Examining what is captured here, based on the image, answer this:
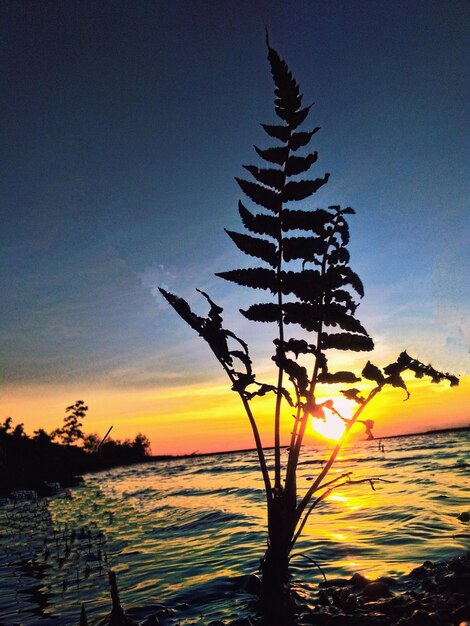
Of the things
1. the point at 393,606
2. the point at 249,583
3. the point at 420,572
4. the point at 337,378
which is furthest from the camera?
the point at 249,583

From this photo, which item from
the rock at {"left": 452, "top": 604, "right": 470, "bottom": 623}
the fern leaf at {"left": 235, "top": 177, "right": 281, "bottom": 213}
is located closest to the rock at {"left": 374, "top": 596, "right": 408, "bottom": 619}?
the rock at {"left": 452, "top": 604, "right": 470, "bottom": 623}

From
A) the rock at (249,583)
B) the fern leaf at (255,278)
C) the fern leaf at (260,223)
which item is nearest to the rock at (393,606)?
the rock at (249,583)

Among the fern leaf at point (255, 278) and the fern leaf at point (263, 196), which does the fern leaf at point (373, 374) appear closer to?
the fern leaf at point (255, 278)

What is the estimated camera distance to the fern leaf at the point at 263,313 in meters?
3.88

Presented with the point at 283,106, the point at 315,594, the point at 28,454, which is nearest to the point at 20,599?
the point at 315,594

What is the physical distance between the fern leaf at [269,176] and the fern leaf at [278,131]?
0.35 metres

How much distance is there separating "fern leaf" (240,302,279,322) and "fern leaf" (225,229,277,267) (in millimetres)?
424

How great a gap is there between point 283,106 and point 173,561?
6.54 meters

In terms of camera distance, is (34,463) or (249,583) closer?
(249,583)

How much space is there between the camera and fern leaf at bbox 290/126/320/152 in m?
3.99

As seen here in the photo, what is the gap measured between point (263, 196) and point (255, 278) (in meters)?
0.86

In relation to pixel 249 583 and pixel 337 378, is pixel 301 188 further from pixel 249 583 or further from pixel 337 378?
pixel 249 583

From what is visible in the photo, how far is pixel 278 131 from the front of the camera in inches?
159

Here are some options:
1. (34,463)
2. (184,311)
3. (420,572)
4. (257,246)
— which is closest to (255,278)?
(257,246)
